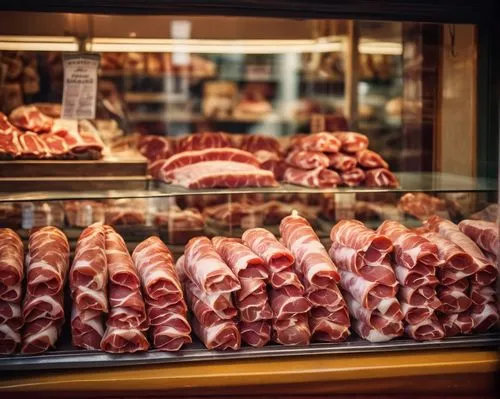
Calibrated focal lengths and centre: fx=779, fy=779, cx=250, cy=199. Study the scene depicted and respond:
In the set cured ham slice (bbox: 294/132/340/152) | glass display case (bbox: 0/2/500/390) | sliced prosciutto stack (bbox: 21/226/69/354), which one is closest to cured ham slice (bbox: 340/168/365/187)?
glass display case (bbox: 0/2/500/390)

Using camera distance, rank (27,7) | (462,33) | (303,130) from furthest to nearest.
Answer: (303,130) < (462,33) < (27,7)

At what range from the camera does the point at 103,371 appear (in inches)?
110

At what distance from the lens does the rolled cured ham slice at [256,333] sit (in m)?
2.95

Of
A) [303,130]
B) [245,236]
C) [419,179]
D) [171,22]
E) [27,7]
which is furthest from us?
[303,130]

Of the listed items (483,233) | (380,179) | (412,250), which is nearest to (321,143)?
(380,179)

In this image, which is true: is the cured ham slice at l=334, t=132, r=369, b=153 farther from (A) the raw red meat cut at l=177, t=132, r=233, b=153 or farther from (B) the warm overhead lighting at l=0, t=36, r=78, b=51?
(B) the warm overhead lighting at l=0, t=36, r=78, b=51

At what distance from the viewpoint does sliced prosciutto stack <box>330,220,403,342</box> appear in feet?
9.86

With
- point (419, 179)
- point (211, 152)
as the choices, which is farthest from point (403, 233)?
point (211, 152)

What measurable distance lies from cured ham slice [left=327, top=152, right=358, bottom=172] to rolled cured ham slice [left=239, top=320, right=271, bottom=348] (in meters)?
Result: 1.40

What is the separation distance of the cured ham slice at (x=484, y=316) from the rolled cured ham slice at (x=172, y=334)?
1.16m

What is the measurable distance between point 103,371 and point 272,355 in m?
0.62

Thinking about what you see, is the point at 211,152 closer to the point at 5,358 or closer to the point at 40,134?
the point at 40,134

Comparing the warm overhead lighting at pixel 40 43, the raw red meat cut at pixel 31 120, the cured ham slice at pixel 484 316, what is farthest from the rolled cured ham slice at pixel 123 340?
the warm overhead lighting at pixel 40 43

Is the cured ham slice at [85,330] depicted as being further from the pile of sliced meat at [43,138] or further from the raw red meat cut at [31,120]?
the raw red meat cut at [31,120]
